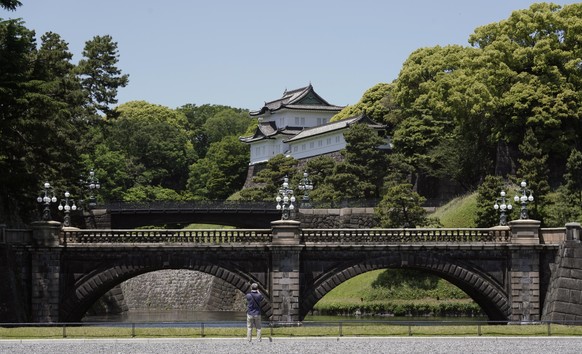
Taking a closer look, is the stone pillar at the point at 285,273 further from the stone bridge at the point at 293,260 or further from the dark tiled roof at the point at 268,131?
the dark tiled roof at the point at 268,131

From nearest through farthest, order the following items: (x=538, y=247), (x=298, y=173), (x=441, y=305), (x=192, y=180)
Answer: (x=538, y=247) < (x=441, y=305) < (x=298, y=173) < (x=192, y=180)

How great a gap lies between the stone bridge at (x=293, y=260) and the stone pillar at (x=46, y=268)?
0.16 ft

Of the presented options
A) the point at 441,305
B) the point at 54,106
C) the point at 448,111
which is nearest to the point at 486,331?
the point at 54,106

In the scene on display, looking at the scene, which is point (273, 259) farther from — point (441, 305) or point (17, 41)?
point (441, 305)

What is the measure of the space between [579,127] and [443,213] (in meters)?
11.9

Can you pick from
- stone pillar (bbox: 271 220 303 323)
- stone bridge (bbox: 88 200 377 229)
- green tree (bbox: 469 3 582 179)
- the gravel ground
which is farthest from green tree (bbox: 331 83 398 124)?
the gravel ground

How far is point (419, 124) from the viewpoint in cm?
11706

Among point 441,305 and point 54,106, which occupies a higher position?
point 54,106

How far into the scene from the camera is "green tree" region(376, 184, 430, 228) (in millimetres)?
99562

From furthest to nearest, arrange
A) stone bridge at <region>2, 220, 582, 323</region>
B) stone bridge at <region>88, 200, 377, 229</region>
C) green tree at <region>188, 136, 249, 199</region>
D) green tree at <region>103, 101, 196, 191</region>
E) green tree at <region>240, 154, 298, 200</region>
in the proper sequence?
green tree at <region>103, 101, 196, 191</region>
green tree at <region>188, 136, 249, 199</region>
green tree at <region>240, 154, 298, 200</region>
stone bridge at <region>88, 200, 377, 229</region>
stone bridge at <region>2, 220, 582, 323</region>

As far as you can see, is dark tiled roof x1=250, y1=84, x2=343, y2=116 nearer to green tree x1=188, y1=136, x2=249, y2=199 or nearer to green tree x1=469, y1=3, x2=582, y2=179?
green tree x1=188, y1=136, x2=249, y2=199

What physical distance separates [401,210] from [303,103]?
196 feet

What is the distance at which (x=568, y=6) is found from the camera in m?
102

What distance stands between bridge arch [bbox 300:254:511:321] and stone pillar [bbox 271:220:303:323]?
0.81 metres
